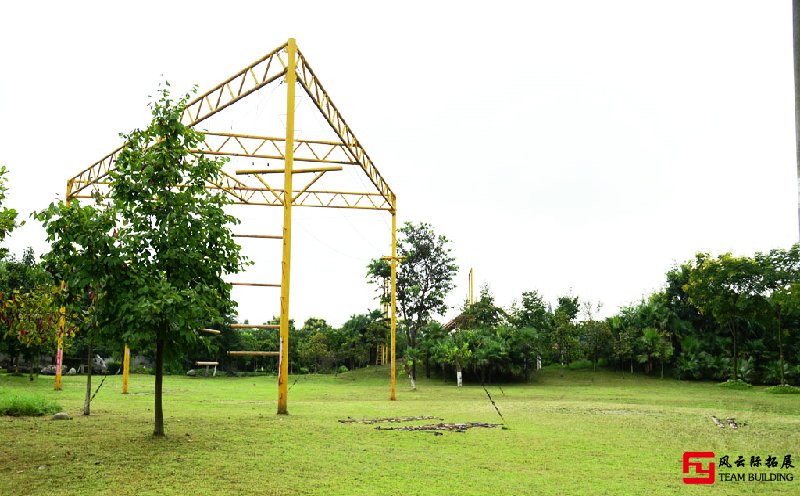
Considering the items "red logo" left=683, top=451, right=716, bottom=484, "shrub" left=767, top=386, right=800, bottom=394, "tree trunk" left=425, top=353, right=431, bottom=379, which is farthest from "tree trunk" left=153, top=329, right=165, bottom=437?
"tree trunk" left=425, top=353, right=431, bottom=379

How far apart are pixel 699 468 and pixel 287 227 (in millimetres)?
11765

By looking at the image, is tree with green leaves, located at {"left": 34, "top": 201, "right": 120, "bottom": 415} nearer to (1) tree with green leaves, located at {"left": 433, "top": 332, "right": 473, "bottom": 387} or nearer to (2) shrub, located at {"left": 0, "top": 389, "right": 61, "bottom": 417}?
(2) shrub, located at {"left": 0, "top": 389, "right": 61, "bottom": 417}

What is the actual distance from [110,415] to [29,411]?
176 centimetres

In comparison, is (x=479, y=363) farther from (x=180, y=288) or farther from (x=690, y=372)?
(x=180, y=288)

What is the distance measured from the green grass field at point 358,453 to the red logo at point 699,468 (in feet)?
0.59

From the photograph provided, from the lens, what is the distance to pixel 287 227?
18219mm

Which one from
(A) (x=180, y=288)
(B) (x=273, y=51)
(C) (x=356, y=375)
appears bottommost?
(C) (x=356, y=375)

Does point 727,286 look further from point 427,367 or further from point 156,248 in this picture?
point 156,248

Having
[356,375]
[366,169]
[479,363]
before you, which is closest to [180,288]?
[366,169]

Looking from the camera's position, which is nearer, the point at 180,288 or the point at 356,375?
the point at 180,288

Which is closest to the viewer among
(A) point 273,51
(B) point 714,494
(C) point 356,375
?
(B) point 714,494

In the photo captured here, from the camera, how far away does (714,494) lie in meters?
8.69

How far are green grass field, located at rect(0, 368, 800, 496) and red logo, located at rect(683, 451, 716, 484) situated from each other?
0.18 metres

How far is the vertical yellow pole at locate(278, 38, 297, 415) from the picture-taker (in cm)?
1742
